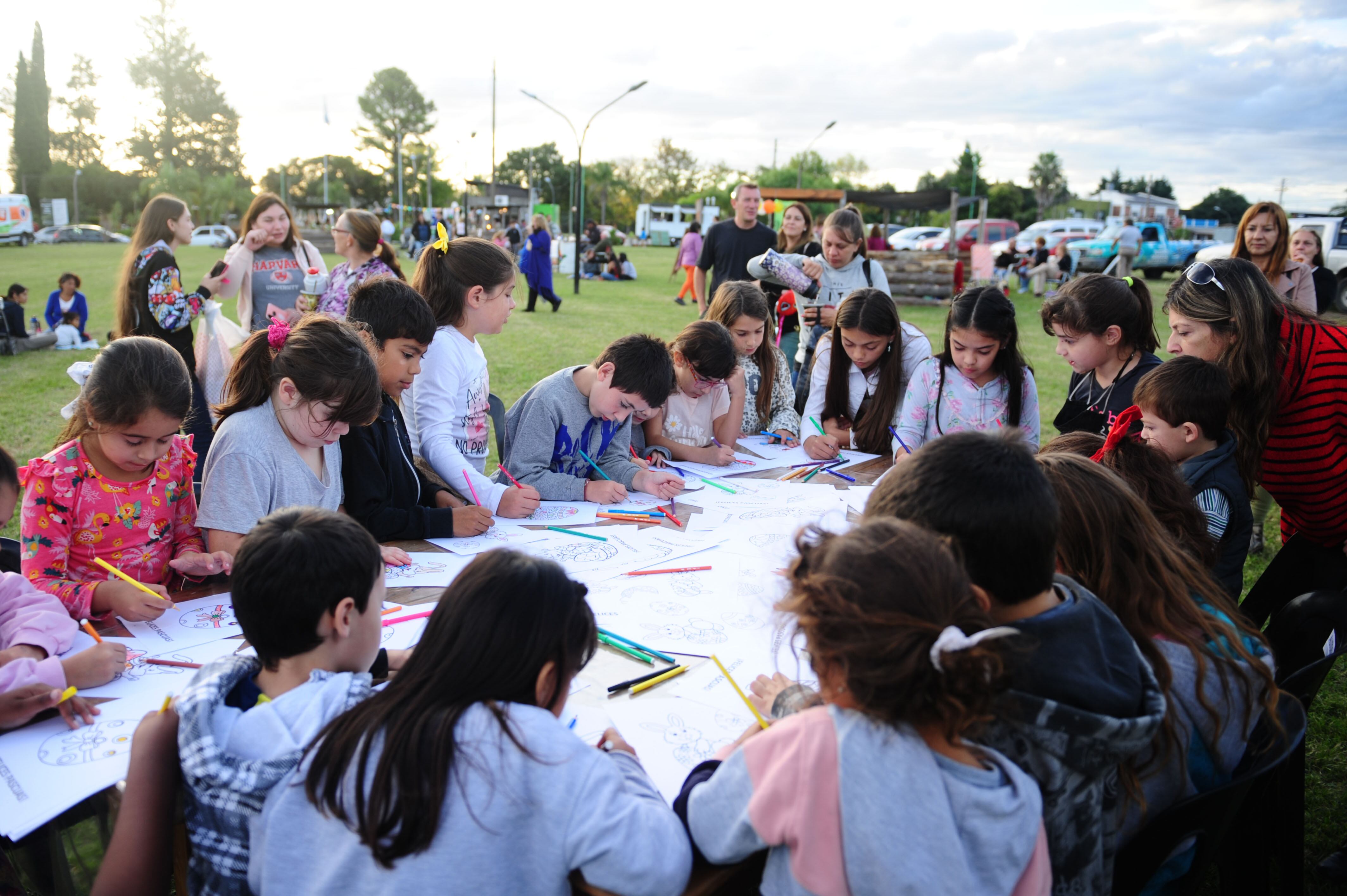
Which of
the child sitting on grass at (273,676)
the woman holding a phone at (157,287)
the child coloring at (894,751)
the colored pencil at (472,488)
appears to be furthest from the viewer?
the woman holding a phone at (157,287)

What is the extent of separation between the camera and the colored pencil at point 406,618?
1.71m

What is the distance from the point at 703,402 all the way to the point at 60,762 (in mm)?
2352

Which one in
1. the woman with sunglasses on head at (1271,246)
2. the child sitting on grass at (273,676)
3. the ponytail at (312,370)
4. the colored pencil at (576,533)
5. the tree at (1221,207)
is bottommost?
the colored pencil at (576,533)

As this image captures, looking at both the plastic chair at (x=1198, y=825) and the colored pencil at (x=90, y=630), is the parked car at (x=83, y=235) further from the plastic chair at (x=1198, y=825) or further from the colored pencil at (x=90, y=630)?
the plastic chair at (x=1198, y=825)

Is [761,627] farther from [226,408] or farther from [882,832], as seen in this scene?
[226,408]

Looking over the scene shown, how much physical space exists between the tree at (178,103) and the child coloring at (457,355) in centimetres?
5871

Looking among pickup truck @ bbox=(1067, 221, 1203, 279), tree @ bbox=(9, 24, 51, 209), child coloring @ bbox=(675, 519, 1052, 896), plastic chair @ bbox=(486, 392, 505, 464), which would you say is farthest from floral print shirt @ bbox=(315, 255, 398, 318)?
tree @ bbox=(9, 24, 51, 209)

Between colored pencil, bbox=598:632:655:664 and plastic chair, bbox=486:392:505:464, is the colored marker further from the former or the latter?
plastic chair, bbox=486:392:505:464

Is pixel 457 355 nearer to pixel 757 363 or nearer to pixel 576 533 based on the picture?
pixel 576 533

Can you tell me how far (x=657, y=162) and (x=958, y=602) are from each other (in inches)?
2276

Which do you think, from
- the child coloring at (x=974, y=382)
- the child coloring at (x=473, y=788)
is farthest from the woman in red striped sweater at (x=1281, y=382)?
the child coloring at (x=473, y=788)

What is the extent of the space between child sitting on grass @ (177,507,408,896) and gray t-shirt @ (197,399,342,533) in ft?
2.40

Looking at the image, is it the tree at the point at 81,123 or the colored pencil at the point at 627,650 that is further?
the tree at the point at 81,123

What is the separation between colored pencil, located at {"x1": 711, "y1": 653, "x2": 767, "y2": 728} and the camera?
1.42m
